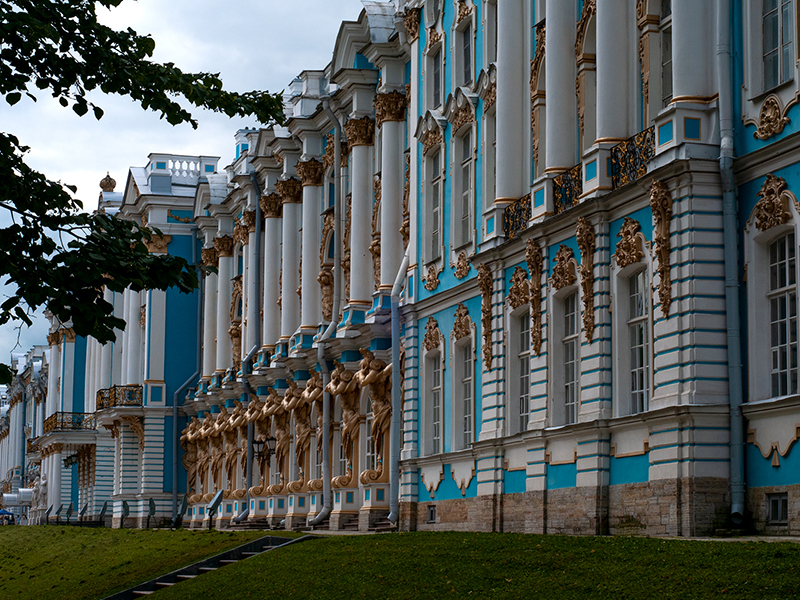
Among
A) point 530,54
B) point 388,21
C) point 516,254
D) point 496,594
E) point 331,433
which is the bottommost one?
point 496,594

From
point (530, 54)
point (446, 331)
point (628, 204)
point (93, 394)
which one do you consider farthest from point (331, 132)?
point (93, 394)

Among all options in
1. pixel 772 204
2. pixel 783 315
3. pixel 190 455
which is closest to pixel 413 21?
pixel 772 204

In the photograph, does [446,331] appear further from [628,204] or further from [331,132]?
[331,132]

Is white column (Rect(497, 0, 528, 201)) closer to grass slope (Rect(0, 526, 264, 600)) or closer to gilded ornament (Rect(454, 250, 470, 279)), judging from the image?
gilded ornament (Rect(454, 250, 470, 279))

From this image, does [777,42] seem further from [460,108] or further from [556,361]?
[460,108]

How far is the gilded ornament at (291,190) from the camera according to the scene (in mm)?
43781

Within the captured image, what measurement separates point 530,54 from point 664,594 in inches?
572

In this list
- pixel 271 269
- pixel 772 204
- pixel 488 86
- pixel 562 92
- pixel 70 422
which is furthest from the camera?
pixel 70 422

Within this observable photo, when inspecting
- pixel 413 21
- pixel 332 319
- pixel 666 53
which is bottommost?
pixel 332 319

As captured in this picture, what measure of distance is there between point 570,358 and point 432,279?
22.9 ft

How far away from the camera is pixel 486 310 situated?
2759 centimetres

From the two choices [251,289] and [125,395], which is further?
[125,395]

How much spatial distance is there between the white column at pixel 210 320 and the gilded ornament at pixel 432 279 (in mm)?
23557

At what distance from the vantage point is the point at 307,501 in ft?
133
